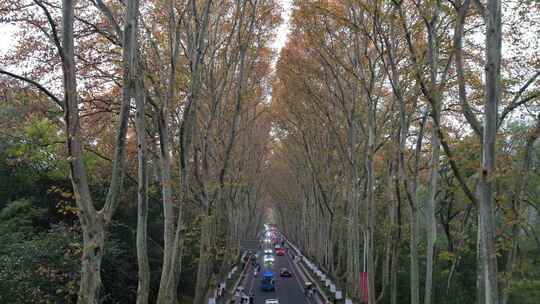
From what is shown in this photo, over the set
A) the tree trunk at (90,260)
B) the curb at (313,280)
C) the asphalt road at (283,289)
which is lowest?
the asphalt road at (283,289)

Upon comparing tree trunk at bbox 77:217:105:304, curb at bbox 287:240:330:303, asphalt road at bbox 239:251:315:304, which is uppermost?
tree trunk at bbox 77:217:105:304

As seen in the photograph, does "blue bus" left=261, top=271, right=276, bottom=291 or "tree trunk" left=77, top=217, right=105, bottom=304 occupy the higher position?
"tree trunk" left=77, top=217, right=105, bottom=304

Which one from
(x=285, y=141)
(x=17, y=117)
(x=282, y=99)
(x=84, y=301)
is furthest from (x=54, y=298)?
(x=285, y=141)

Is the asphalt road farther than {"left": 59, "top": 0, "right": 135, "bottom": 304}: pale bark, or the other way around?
the asphalt road

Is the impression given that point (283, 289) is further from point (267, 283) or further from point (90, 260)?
point (90, 260)

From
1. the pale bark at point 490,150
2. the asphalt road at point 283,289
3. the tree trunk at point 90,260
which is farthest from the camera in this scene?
the asphalt road at point 283,289

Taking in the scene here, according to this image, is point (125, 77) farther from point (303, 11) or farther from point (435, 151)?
point (303, 11)

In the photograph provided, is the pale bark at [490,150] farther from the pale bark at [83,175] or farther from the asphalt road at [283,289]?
the asphalt road at [283,289]

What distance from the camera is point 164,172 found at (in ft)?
36.0

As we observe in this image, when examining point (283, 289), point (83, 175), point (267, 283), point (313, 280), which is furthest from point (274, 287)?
point (83, 175)

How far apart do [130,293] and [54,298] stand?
6.83 metres

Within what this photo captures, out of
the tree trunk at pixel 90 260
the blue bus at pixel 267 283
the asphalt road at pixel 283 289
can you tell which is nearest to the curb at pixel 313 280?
the asphalt road at pixel 283 289

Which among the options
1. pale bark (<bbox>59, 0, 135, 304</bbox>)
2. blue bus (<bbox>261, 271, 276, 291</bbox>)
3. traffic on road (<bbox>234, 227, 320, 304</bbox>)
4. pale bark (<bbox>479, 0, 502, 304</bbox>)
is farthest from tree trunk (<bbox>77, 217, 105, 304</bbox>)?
blue bus (<bbox>261, 271, 276, 291</bbox>)

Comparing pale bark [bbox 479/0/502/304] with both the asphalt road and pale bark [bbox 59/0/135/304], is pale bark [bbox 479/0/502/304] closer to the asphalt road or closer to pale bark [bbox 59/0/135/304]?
pale bark [bbox 59/0/135/304]
